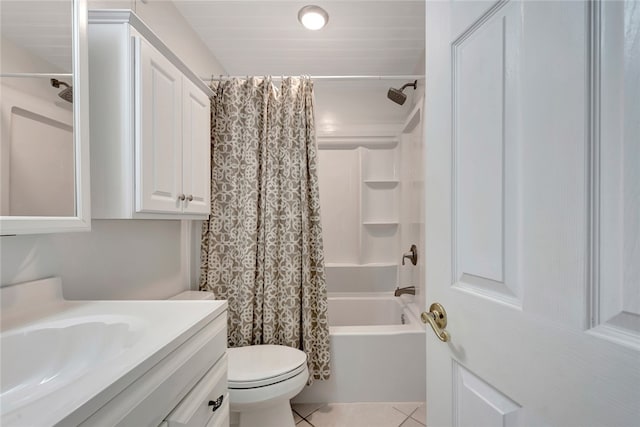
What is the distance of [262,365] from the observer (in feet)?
4.47

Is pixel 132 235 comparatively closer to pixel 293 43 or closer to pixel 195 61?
pixel 195 61

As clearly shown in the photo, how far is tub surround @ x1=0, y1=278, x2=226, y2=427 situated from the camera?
17.5 inches

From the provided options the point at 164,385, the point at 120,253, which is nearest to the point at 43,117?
the point at 120,253

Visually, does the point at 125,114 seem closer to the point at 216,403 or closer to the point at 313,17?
the point at 216,403

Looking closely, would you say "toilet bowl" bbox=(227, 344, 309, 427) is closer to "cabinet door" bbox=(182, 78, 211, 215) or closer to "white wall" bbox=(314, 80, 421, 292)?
"cabinet door" bbox=(182, 78, 211, 215)

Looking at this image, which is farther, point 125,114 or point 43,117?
point 125,114

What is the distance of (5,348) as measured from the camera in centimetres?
62

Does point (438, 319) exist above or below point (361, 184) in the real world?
below

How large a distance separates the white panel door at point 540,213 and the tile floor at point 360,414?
1.13 metres

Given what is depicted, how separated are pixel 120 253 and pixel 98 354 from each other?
0.60m

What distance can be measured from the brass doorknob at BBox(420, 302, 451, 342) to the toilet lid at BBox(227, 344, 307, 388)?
86cm

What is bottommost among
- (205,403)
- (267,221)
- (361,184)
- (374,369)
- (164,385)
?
(374,369)

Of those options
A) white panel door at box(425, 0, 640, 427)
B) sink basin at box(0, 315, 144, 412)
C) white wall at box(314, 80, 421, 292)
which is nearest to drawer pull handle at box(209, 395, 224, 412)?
sink basin at box(0, 315, 144, 412)

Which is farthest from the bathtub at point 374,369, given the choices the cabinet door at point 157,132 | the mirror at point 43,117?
the mirror at point 43,117
